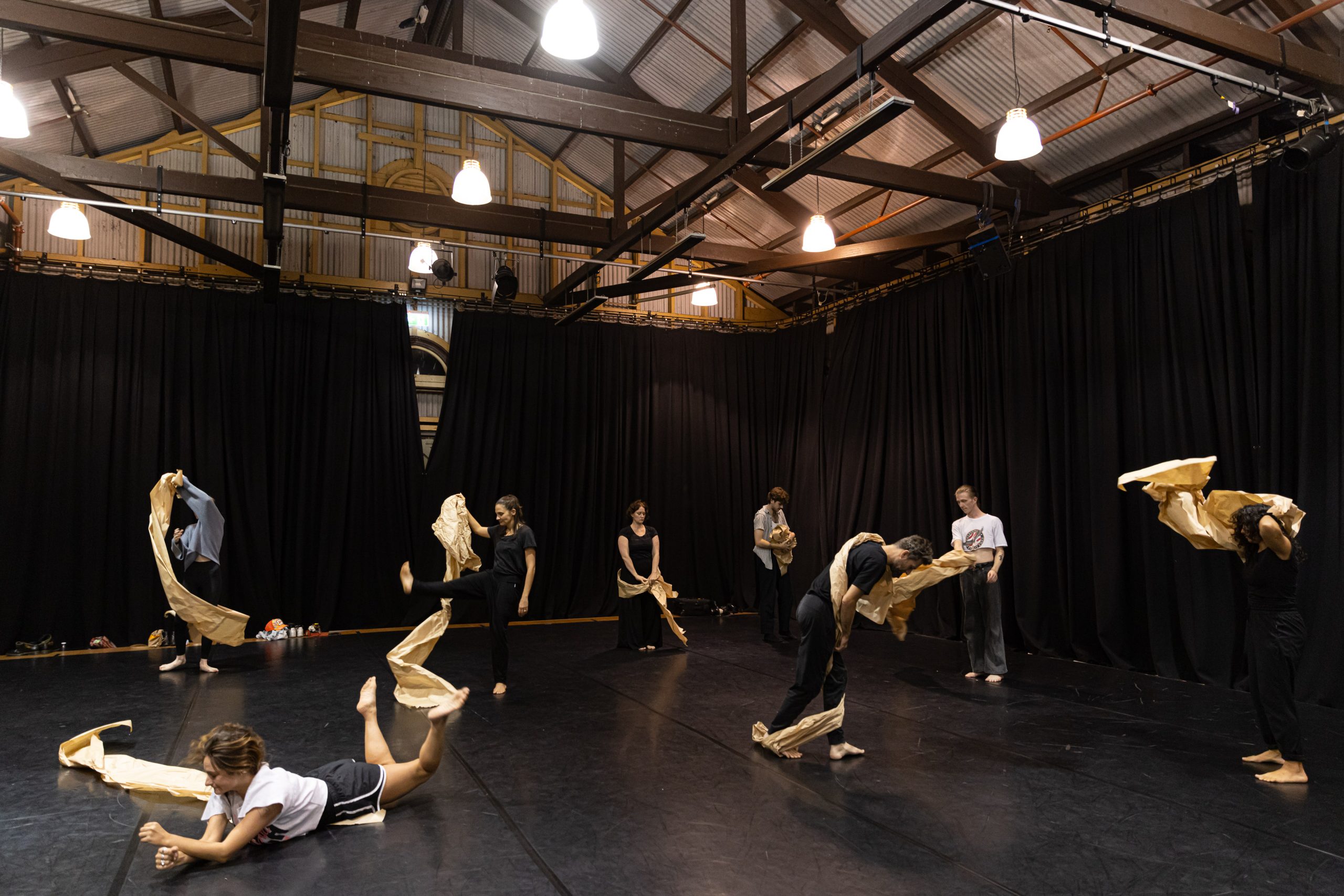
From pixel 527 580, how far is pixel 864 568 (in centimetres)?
261

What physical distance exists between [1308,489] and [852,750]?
12.3 ft

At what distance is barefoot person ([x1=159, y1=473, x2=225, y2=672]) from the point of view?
257 inches

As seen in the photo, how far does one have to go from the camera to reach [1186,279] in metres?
6.70

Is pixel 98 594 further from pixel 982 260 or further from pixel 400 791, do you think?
pixel 982 260

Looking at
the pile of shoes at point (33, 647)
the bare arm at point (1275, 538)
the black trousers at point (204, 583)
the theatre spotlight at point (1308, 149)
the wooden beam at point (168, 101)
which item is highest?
the wooden beam at point (168, 101)

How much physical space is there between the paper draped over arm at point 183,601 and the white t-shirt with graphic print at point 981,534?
18.1ft

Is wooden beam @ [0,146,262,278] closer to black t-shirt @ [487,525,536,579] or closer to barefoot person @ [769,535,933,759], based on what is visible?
black t-shirt @ [487,525,536,579]

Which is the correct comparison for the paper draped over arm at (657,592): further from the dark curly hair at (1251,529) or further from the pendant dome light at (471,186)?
the dark curly hair at (1251,529)

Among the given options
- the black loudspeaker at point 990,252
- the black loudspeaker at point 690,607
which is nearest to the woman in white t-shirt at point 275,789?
the black loudspeaker at point 990,252

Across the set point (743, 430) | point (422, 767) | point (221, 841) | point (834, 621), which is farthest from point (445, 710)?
point (743, 430)

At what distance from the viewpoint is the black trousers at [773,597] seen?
337 inches

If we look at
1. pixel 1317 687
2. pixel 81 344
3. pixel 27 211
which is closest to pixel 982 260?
pixel 1317 687

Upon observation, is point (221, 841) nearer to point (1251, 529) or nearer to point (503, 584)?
point (503, 584)

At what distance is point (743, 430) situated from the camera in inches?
474
